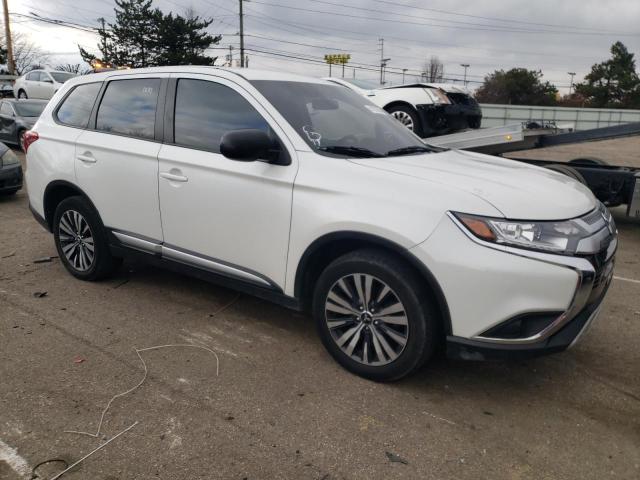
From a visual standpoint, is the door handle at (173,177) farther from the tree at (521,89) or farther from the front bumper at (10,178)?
the tree at (521,89)

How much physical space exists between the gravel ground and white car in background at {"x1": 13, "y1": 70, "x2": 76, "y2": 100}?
20.8m

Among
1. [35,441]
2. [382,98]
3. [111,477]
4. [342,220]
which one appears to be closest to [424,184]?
[342,220]

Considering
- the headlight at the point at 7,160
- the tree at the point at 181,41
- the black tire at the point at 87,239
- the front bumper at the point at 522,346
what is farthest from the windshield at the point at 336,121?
the tree at the point at 181,41

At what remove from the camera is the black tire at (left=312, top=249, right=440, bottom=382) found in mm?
2969

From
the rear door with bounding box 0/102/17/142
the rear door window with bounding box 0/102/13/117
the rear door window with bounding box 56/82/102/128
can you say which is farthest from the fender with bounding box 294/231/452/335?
the rear door window with bounding box 0/102/13/117

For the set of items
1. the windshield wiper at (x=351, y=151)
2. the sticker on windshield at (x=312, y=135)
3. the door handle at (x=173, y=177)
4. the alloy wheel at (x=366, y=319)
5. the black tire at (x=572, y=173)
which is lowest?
the alloy wheel at (x=366, y=319)

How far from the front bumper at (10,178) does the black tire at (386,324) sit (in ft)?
23.6

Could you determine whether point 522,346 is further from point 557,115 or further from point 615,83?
point 615,83

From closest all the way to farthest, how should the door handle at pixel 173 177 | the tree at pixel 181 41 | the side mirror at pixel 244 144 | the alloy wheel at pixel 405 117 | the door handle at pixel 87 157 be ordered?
the side mirror at pixel 244 144
the door handle at pixel 173 177
the door handle at pixel 87 157
the alloy wheel at pixel 405 117
the tree at pixel 181 41

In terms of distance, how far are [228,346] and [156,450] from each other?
114 centimetres

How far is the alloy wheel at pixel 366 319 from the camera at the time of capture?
10.2ft

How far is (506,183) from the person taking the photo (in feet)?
10.2

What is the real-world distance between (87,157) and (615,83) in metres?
71.5

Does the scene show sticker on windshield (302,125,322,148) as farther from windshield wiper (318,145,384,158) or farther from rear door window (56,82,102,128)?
rear door window (56,82,102,128)
